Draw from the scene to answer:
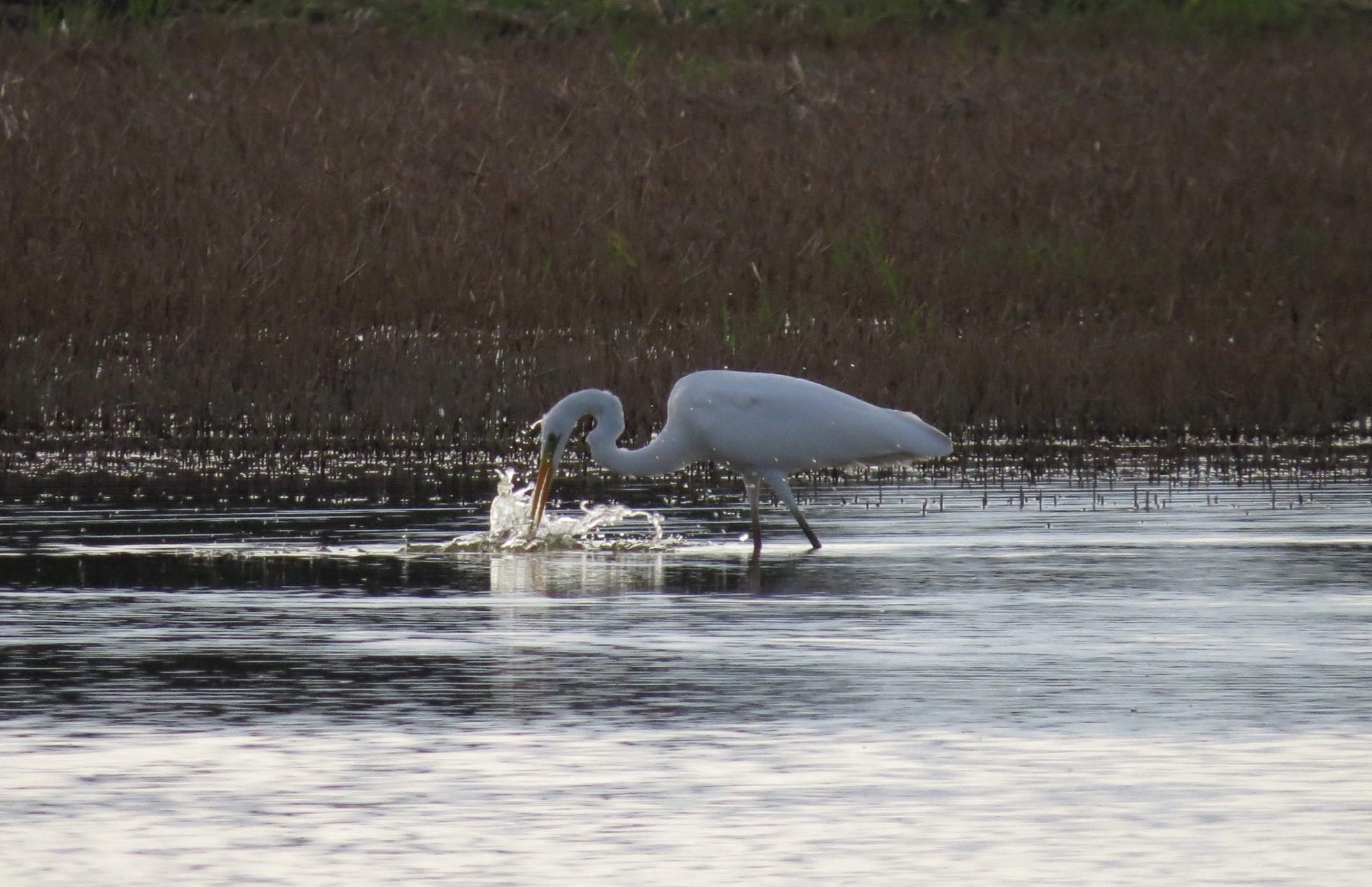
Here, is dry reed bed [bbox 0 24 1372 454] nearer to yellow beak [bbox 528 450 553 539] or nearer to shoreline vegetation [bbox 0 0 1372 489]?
shoreline vegetation [bbox 0 0 1372 489]

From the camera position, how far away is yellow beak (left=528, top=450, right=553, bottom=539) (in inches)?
428

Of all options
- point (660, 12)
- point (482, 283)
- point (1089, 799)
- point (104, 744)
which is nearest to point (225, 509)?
point (104, 744)

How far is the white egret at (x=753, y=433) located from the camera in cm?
1104

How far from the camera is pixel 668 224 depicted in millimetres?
23359

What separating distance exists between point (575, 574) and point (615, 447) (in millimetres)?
1674

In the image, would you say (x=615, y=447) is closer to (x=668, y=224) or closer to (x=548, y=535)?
Answer: (x=548, y=535)

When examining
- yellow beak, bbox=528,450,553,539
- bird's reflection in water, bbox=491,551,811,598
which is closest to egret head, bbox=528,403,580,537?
yellow beak, bbox=528,450,553,539

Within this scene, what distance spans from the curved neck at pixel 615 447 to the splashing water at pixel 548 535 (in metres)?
0.21

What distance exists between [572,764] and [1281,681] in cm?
208

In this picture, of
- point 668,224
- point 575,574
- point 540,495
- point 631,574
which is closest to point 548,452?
point 540,495

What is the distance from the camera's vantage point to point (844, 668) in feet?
23.7

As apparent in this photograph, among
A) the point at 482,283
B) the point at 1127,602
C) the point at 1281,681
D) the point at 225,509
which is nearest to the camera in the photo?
the point at 1281,681

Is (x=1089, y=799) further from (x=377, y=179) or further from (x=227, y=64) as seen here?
(x=227, y=64)

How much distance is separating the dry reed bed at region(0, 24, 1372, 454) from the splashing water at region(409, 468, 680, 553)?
164 inches
